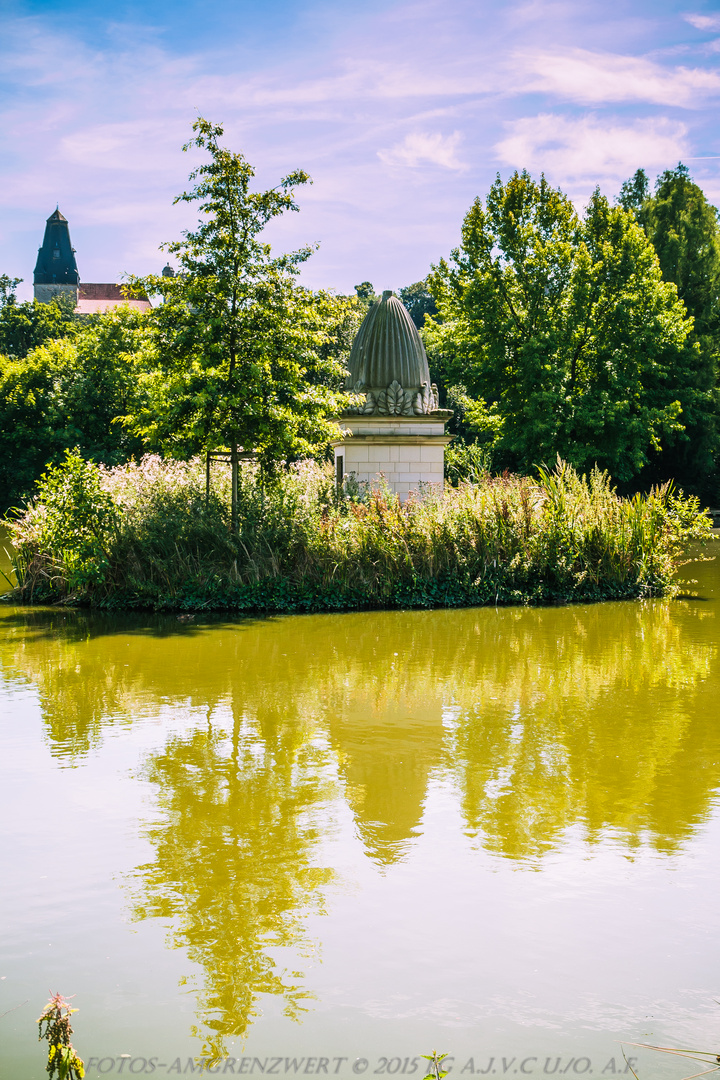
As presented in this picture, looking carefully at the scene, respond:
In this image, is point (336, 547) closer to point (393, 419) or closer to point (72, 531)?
point (72, 531)

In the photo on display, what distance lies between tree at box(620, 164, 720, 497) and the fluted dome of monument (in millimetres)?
18081

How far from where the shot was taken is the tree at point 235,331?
49.0ft

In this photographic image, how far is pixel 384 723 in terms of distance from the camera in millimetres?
7277

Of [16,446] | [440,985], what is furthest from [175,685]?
[16,446]

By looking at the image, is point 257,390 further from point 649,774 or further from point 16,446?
point 16,446

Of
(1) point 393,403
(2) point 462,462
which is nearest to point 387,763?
(1) point 393,403

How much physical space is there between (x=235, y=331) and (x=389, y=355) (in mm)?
3755

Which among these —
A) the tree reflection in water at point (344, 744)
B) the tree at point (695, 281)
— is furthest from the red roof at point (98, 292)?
the tree reflection in water at point (344, 744)

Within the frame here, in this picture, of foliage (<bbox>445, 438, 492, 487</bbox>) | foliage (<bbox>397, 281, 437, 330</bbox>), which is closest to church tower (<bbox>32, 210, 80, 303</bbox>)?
foliage (<bbox>397, 281, 437, 330</bbox>)

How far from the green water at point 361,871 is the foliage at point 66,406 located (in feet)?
81.8

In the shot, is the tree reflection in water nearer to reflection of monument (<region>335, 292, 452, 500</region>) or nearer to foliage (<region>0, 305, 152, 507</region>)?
reflection of monument (<region>335, 292, 452, 500</region>)

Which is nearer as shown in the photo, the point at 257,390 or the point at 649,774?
the point at 649,774

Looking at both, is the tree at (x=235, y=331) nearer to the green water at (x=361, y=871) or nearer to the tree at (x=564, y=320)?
the green water at (x=361, y=871)

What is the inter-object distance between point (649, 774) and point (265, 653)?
5373mm
